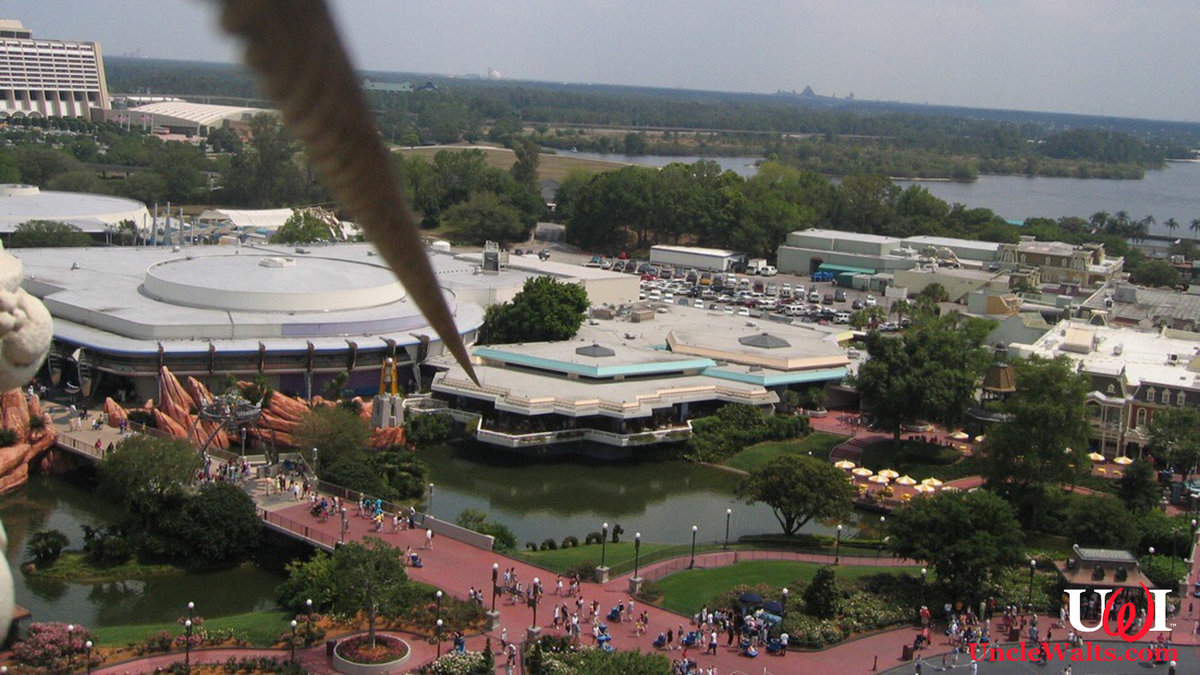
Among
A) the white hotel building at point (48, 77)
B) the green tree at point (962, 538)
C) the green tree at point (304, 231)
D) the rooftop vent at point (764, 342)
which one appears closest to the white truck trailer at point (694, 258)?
the green tree at point (304, 231)

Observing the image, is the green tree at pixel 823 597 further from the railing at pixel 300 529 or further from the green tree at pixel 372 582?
the railing at pixel 300 529

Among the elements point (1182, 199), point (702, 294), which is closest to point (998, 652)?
point (702, 294)

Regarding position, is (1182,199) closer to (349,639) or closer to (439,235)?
(439,235)

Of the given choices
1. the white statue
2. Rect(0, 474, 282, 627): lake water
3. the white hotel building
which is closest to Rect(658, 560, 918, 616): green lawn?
Rect(0, 474, 282, 627): lake water

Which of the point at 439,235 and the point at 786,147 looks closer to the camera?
the point at 439,235

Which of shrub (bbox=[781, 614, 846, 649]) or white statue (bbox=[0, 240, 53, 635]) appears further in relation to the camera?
shrub (bbox=[781, 614, 846, 649])

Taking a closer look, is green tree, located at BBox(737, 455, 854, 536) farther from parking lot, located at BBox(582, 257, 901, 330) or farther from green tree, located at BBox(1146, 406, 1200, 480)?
parking lot, located at BBox(582, 257, 901, 330)
